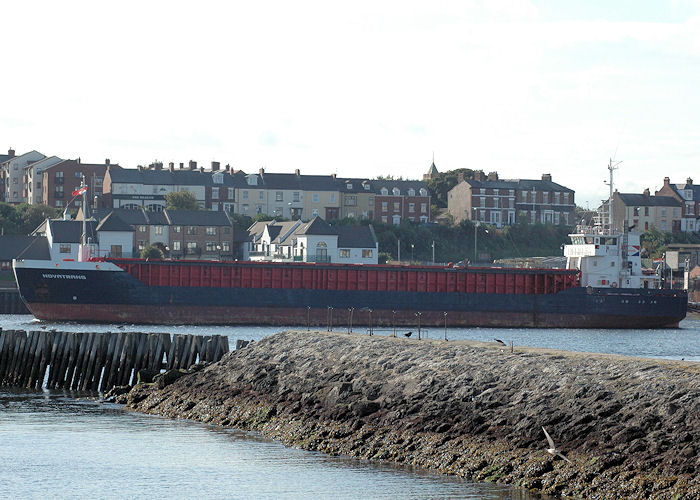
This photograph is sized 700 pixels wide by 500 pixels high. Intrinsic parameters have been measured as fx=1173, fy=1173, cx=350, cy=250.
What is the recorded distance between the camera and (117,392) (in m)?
31.2

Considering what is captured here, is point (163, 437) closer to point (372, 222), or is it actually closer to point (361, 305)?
point (361, 305)

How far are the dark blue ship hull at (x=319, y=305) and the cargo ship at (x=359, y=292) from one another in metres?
0.06

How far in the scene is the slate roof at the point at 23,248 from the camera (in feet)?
301

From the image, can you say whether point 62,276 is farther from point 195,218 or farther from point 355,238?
point 195,218

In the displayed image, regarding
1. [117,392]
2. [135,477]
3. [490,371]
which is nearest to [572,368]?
[490,371]

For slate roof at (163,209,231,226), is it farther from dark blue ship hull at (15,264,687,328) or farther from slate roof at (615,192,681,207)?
slate roof at (615,192,681,207)

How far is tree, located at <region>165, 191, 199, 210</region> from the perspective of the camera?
382 ft

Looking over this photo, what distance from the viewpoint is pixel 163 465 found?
A: 875 inches

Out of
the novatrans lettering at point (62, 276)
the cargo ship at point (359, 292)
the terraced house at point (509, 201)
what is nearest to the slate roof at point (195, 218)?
the terraced house at point (509, 201)

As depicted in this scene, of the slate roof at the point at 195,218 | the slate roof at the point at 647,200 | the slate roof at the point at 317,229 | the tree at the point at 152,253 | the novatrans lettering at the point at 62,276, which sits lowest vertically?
the novatrans lettering at the point at 62,276

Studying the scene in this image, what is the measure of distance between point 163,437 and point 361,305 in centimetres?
4251

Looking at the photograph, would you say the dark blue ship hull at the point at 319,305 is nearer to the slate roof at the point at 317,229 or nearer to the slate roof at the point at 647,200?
the slate roof at the point at 317,229

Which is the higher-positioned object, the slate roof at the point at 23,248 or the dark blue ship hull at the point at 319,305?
the slate roof at the point at 23,248

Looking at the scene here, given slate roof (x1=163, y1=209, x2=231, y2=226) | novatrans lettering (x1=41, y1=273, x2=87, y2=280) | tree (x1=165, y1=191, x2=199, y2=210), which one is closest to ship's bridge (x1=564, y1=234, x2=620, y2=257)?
novatrans lettering (x1=41, y1=273, x2=87, y2=280)
